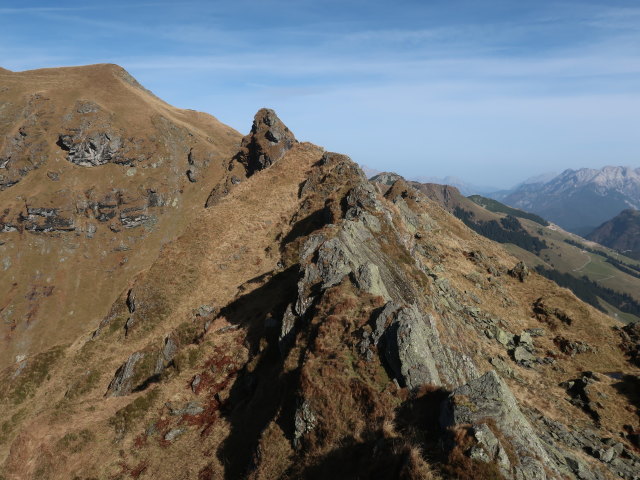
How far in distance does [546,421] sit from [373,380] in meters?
20.2

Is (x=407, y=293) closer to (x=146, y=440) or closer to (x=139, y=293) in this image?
(x=146, y=440)

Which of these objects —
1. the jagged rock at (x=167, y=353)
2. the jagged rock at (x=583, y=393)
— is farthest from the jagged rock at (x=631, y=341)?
the jagged rock at (x=167, y=353)

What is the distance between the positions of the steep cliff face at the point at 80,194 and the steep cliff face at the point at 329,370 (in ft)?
323

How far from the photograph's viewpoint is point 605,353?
4281 cm

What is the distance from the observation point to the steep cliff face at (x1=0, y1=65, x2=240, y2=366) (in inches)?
5281

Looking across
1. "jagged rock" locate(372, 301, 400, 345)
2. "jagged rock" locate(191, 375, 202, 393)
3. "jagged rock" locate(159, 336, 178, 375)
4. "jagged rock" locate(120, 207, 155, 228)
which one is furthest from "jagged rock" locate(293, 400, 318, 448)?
"jagged rock" locate(120, 207, 155, 228)

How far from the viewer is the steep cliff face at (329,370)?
1691cm

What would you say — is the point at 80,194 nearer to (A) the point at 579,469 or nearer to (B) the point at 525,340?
(B) the point at 525,340

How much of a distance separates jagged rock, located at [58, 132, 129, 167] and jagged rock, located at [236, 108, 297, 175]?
65080 millimetres

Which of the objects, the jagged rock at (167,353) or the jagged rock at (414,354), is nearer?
the jagged rock at (414,354)

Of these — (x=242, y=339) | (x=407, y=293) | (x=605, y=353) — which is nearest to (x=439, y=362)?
(x=407, y=293)

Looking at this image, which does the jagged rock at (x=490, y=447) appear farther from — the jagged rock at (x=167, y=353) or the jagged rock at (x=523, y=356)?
the jagged rock at (x=167, y=353)

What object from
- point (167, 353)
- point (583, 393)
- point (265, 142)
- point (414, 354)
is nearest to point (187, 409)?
point (167, 353)

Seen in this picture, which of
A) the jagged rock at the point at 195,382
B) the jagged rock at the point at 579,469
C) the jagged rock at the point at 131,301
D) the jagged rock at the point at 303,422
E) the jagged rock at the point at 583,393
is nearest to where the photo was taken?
the jagged rock at the point at 303,422
